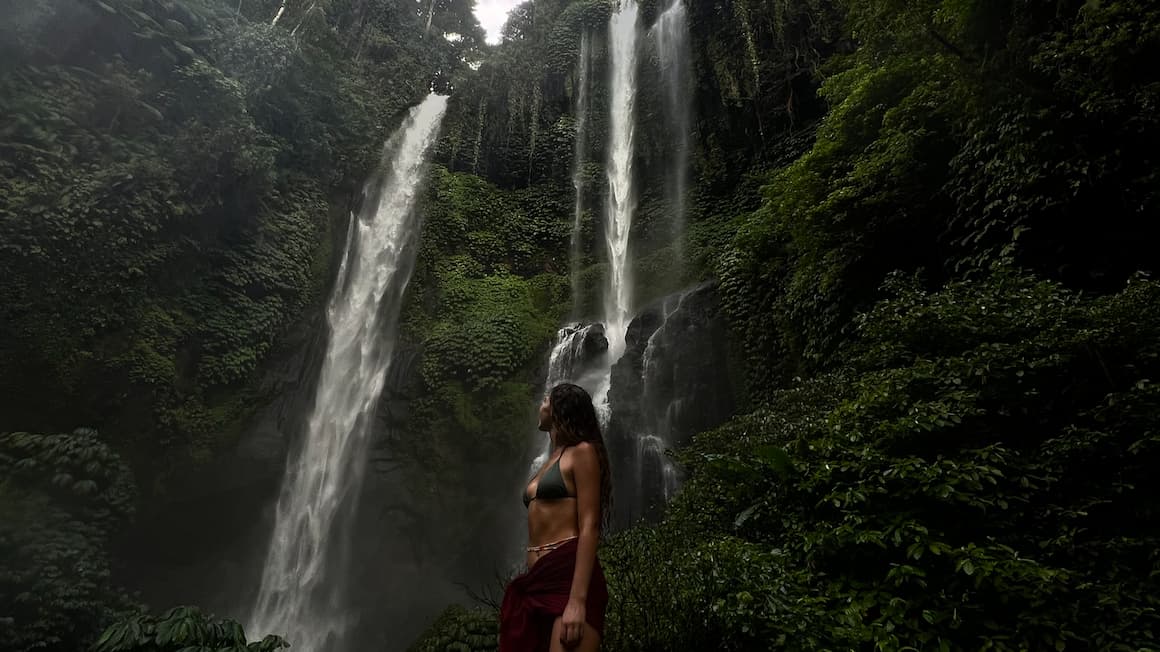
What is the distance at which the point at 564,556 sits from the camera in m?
1.97

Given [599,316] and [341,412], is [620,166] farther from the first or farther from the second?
[341,412]

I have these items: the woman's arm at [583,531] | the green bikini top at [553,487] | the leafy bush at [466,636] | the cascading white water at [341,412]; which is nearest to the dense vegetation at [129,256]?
the cascading white water at [341,412]

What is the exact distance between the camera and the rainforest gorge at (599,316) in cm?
A: 296

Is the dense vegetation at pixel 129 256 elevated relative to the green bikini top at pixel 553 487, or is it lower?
elevated

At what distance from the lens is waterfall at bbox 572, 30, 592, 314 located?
50.9 ft

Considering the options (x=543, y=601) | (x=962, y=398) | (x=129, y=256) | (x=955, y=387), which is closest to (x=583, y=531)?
(x=543, y=601)

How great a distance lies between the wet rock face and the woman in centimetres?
665

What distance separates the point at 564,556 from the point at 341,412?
11549 mm

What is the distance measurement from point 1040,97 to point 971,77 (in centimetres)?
58

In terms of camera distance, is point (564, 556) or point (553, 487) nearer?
point (564, 556)

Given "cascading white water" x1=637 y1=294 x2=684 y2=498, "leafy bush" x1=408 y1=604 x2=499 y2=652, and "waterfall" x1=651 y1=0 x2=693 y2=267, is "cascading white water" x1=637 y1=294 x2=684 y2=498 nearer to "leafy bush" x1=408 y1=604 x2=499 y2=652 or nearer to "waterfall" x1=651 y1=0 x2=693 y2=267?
"leafy bush" x1=408 y1=604 x2=499 y2=652

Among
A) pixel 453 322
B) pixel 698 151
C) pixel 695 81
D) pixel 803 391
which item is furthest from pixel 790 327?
pixel 695 81

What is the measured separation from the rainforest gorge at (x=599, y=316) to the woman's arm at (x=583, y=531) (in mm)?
1191

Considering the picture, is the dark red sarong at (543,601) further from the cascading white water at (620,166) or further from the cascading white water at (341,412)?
the cascading white water at (620,166)
